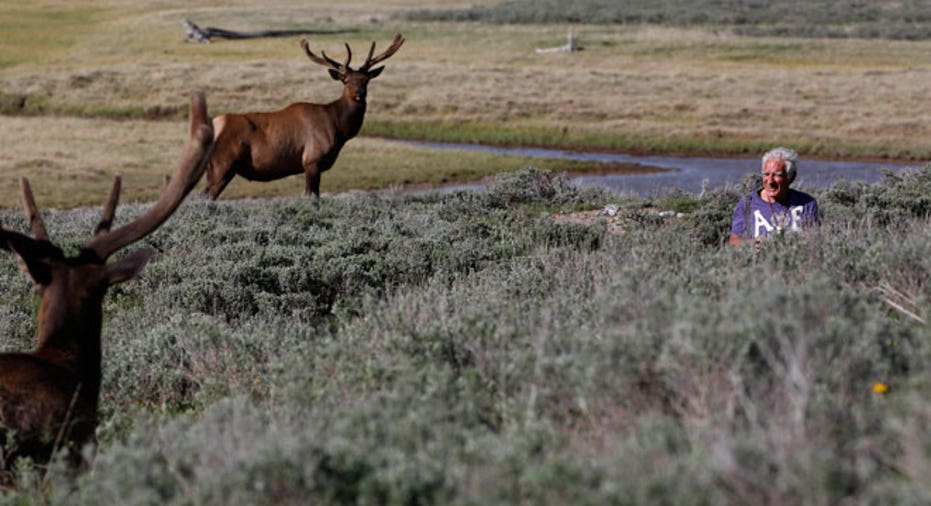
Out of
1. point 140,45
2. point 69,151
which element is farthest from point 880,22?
point 69,151

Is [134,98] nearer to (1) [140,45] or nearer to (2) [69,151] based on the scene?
(2) [69,151]

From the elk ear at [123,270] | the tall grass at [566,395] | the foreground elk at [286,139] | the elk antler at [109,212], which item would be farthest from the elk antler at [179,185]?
the foreground elk at [286,139]

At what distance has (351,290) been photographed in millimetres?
9453

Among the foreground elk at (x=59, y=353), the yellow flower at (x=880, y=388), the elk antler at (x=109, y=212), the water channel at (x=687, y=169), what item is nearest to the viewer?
the yellow flower at (x=880, y=388)

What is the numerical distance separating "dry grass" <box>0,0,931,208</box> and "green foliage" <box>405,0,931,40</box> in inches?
286

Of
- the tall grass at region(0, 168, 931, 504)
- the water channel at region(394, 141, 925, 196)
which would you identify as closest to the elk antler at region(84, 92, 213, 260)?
the tall grass at region(0, 168, 931, 504)

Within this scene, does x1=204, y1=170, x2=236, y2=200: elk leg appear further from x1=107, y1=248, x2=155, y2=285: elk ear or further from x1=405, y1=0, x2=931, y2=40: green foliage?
x1=405, y1=0, x2=931, y2=40: green foliage

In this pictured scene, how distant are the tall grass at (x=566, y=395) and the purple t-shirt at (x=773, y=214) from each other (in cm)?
79

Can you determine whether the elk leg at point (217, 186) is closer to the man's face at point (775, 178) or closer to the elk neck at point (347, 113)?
the elk neck at point (347, 113)

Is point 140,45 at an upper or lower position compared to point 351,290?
lower

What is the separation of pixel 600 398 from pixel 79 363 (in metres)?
2.32

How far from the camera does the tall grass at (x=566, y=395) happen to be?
3.26m

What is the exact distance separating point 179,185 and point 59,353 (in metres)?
0.91

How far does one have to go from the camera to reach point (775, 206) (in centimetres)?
895
